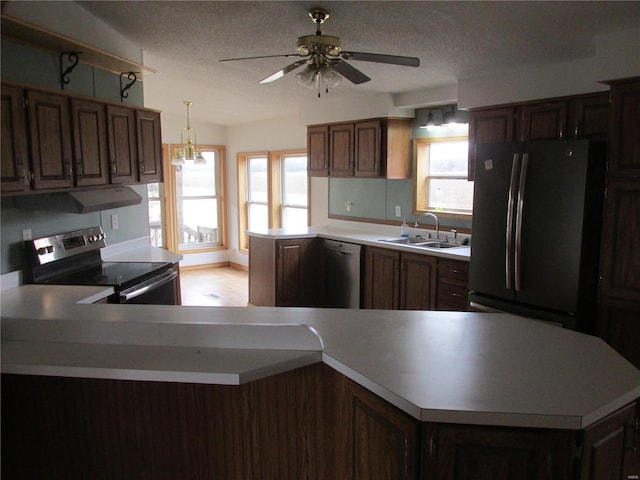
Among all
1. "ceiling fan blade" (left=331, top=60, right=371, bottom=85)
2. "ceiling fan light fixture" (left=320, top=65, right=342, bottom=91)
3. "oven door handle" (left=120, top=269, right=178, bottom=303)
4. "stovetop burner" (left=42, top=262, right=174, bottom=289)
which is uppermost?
"ceiling fan blade" (left=331, top=60, right=371, bottom=85)

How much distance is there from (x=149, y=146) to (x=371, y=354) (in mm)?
2847

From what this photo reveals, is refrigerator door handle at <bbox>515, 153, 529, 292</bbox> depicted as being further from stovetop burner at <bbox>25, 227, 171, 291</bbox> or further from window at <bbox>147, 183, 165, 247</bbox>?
window at <bbox>147, 183, 165, 247</bbox>

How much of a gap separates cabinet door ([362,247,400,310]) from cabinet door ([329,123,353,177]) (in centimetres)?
102

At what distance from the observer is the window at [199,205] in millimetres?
7855

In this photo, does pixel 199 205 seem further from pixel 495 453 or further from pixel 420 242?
pixel 495 453

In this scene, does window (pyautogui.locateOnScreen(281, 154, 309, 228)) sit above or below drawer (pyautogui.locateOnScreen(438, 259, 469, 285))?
above

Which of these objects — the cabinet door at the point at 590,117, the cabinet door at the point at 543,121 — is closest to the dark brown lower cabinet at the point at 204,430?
the cabinet door at the point at 590,117

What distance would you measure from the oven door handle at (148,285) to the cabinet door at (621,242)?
2.88 meters

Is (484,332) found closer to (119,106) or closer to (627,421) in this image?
(627,421)

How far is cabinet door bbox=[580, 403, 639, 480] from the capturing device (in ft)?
4.68

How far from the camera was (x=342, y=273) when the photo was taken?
5133mm

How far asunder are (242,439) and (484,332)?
1088mm

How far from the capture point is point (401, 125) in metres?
5.03

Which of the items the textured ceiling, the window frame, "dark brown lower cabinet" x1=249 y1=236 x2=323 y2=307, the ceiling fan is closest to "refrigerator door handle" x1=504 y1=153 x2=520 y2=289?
the textured ceiling
